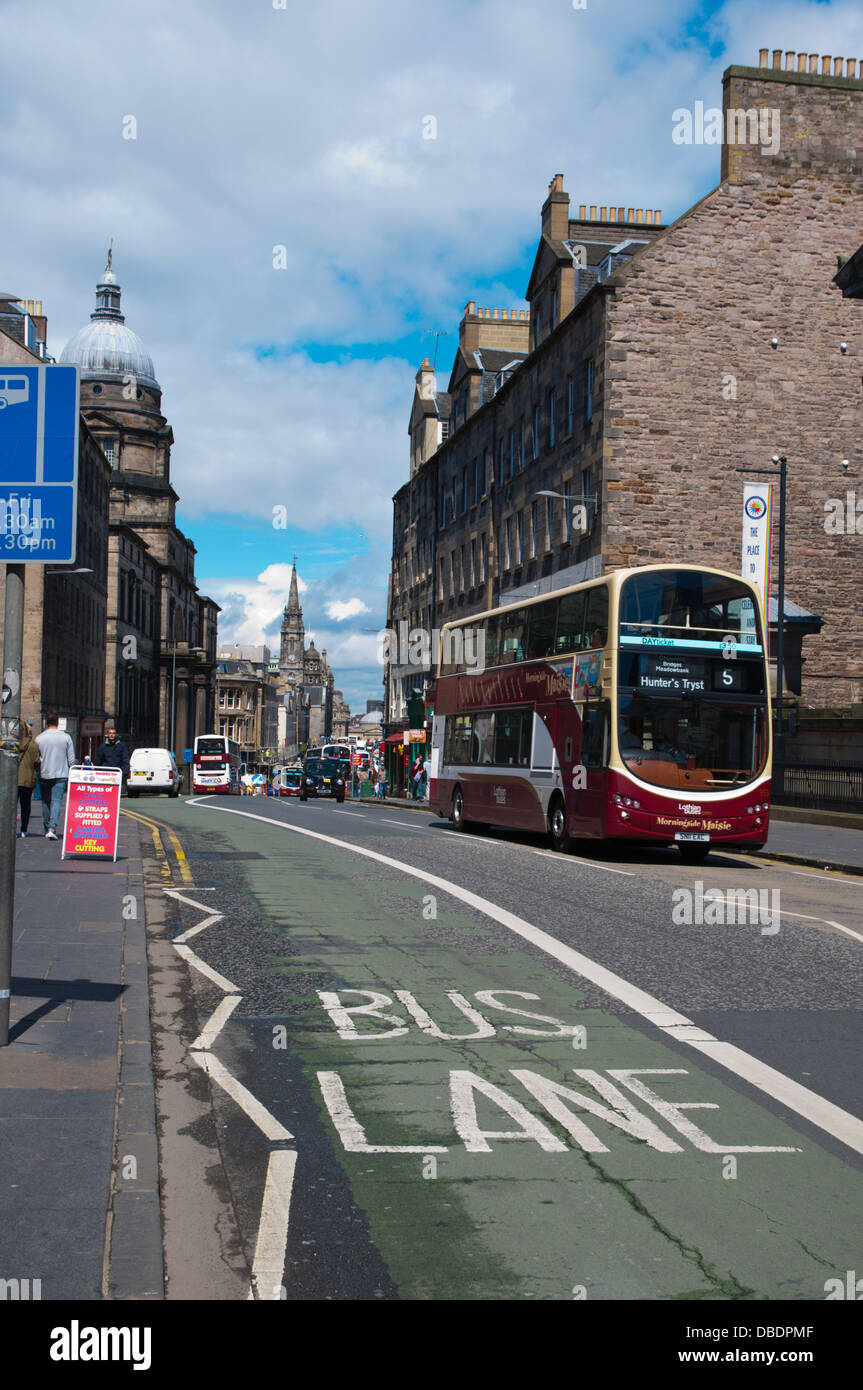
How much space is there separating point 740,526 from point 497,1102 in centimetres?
3461

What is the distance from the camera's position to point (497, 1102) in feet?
20.7

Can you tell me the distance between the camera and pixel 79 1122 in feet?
18.3

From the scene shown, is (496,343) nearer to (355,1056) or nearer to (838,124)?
(838,124)

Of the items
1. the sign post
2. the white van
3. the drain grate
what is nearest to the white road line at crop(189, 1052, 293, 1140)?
the sign post

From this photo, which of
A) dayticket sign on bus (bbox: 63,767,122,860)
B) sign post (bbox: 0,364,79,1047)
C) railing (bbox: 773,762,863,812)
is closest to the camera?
sign post (bbox: 0,364,79,1047)

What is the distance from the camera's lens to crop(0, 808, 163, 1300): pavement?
13.6 ft

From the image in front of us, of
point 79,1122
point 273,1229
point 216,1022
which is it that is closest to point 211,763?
point 216,1022

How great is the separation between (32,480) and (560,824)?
16.6m

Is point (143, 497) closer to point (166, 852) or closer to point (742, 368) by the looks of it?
point (742, 368)

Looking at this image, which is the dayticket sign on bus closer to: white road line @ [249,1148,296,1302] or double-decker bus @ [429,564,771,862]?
double-decker bus @ [429,564,771,862]

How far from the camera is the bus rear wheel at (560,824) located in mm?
22102

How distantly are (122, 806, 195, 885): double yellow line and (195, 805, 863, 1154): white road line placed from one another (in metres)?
3.93

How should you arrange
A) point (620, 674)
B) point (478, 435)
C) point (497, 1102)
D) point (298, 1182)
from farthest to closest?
point (478, 435), point (620, 674), point (497, 1102), point (298, 1182)
